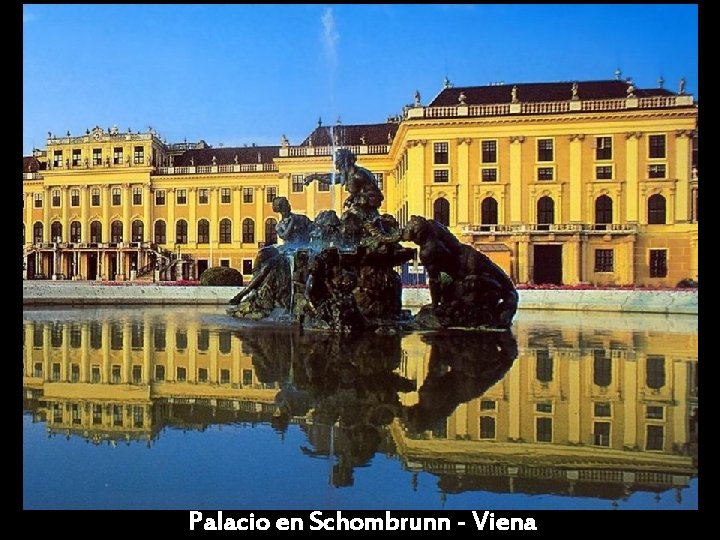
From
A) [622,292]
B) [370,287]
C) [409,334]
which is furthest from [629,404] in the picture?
[622,292]

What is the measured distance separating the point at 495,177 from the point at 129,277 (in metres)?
35.6

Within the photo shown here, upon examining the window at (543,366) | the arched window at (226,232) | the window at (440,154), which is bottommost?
the window at (543,366)

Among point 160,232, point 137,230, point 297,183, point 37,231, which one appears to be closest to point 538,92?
point 297,183

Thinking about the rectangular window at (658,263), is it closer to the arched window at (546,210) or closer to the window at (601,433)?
the arched window at (546,210)

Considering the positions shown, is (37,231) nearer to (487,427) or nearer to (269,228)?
(269,228)

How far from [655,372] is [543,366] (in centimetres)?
142

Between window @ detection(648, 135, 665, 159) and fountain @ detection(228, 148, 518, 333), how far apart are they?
129 feet

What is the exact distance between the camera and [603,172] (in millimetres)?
48250

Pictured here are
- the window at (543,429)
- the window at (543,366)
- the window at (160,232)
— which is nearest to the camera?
the window at (543,429)

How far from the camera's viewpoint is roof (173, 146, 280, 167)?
68000 millimetres

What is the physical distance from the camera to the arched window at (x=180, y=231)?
6588cm

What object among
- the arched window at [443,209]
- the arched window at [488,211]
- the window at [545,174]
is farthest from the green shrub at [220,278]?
the window at [545,174]

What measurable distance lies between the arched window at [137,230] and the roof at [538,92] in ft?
110
